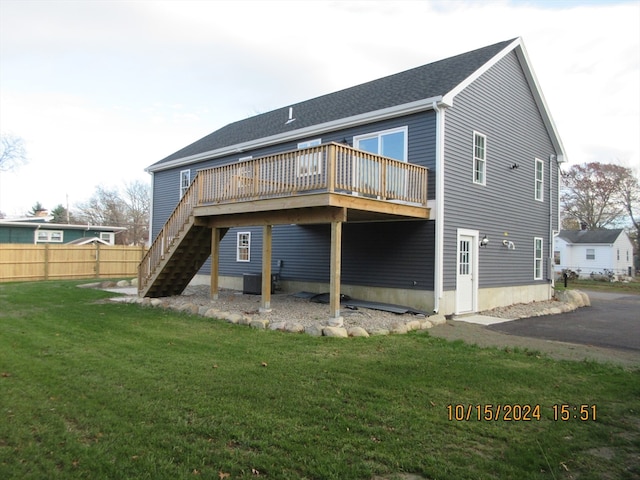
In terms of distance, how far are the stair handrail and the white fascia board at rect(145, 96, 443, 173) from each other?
3.66 metres

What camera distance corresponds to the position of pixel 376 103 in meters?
12.8

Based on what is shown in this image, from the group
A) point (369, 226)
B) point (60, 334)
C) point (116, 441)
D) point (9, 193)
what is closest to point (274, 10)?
point (369, 226)

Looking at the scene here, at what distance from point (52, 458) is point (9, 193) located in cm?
5650

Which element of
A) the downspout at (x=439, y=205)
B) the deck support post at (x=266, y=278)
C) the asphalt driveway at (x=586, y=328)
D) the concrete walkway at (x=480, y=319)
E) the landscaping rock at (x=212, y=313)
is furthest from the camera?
the downspout at (x=439, y=205)

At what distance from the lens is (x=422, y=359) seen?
656 centimetres

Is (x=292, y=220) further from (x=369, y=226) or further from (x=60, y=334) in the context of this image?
(x=60, y=334)

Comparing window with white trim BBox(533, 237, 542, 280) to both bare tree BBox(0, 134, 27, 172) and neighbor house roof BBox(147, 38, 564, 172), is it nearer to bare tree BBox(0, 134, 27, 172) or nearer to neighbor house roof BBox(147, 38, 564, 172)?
neighbor house roof BBox(147, 38, 564, 172)

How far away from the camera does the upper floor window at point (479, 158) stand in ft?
41.3

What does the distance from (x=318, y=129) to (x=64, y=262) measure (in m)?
15.6

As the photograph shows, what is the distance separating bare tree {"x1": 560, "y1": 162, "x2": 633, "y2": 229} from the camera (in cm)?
4047

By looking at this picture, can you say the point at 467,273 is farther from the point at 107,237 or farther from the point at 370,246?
the point at 107,237

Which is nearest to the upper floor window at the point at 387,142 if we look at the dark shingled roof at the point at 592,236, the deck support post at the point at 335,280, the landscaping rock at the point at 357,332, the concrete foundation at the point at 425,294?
the concrete foundation at the point at 425,294

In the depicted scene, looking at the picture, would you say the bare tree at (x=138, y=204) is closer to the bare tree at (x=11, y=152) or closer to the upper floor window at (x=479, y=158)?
the bare tree at (x=11, y=152)

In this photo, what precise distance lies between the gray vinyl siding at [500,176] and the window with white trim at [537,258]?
0.21 metres
